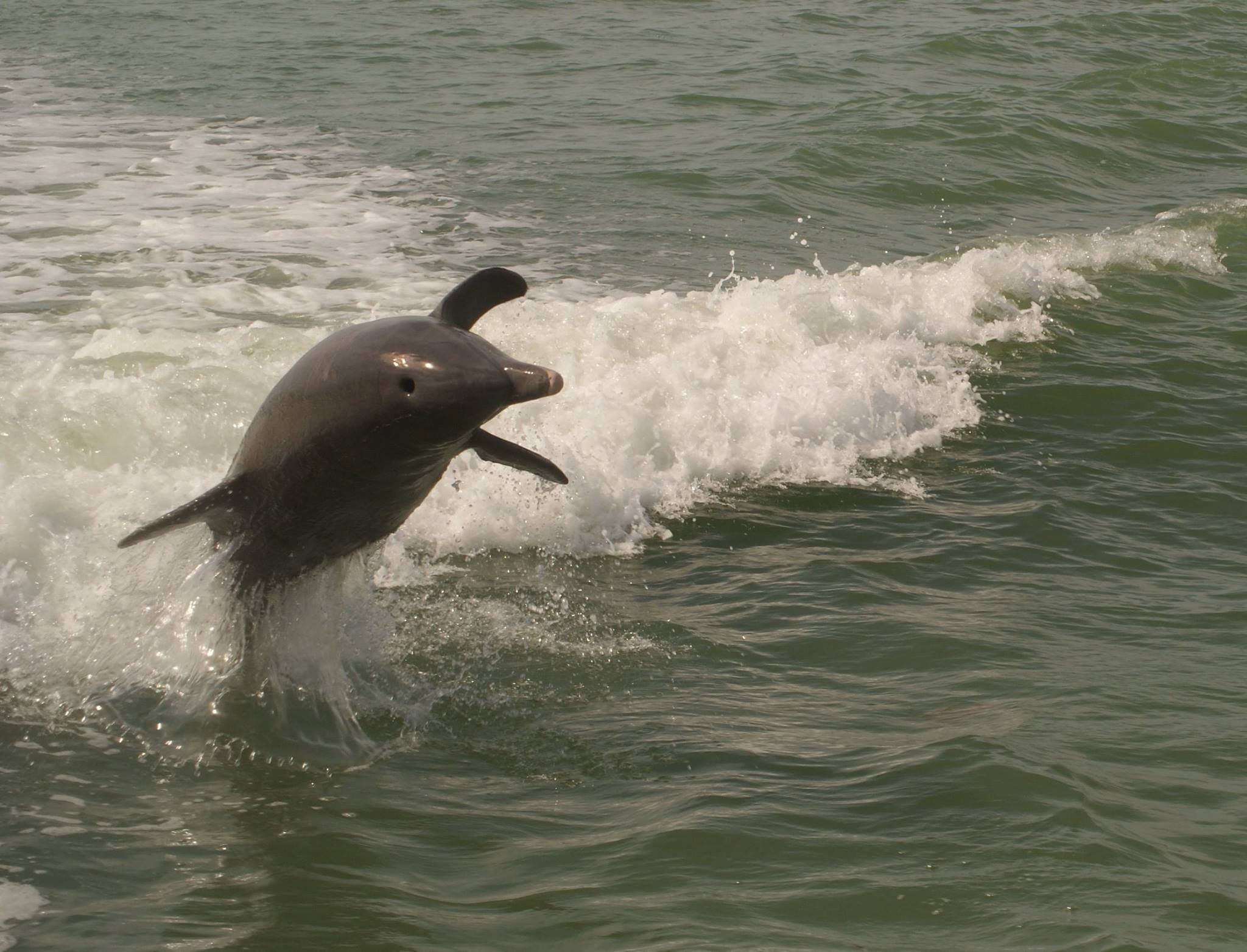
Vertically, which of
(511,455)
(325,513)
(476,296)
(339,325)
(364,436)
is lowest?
(339,325)

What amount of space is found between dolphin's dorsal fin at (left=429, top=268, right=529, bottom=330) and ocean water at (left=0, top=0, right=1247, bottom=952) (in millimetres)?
1754

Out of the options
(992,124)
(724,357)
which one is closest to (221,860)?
(724,357)

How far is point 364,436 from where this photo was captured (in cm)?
519

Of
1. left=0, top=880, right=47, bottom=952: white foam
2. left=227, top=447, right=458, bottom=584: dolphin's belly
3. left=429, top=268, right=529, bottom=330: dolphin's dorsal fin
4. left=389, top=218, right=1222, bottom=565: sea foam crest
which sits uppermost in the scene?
left=429, top=268, right=529, bottom=330: dolphin's dorsal fin

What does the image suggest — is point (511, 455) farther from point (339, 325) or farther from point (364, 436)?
point (339, 325)

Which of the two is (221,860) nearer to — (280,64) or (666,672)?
(666,672)

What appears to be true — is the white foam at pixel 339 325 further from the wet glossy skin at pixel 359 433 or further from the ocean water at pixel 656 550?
the wet glossy skin at pixel 359 433

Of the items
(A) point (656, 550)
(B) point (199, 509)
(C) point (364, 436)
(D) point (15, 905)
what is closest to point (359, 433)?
(C) point (364, 436)

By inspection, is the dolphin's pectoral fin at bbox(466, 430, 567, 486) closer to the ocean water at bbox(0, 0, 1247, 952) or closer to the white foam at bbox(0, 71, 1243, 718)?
the ocean water at bbox(0, 0, 1247, 952)

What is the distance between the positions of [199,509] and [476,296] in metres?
1.35

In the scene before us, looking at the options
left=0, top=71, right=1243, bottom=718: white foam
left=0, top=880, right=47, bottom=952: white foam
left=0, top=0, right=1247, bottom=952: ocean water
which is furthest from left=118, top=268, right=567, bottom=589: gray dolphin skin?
left=0, top=880, right=47, bottom=952: white foam

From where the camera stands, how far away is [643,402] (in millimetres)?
10625

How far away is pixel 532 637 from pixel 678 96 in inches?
583

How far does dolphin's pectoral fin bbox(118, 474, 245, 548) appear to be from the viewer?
18.7ft
